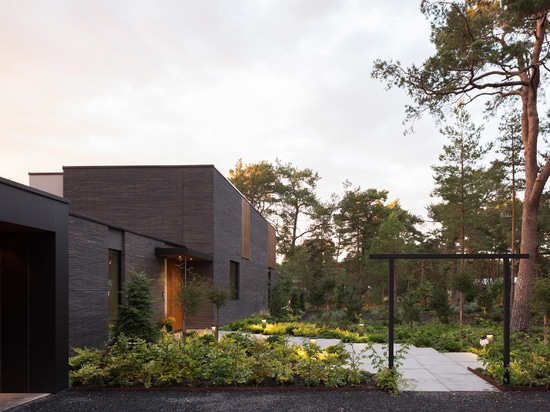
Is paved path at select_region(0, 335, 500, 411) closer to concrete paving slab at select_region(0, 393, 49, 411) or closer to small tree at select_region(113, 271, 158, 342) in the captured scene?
concrete paving slab at select_region(0, 393, 49, 411)

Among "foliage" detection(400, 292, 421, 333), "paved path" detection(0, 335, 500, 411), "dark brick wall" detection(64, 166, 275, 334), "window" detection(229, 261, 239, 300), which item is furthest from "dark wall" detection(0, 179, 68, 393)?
"window" detection(229, 261, 239, 300)

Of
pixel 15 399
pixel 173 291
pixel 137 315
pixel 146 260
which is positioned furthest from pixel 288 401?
pixel 173 291

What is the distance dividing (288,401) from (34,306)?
3.82 metres

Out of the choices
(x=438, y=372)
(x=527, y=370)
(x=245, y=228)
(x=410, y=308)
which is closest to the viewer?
(x=527, y=370)

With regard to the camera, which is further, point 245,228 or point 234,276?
point 245,228

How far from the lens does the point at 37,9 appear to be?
31.6 feet

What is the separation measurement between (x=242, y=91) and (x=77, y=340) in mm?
10533

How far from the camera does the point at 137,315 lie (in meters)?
8.13

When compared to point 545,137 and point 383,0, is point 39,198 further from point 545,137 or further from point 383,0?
point 545,137

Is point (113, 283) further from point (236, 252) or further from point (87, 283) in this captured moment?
point (236, 252)

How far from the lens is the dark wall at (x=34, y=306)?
249 inches

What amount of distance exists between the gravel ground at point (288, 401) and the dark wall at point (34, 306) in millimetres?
452

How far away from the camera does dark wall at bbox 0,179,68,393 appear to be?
6.33 m

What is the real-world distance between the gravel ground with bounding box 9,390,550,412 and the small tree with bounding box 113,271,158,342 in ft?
5.22
